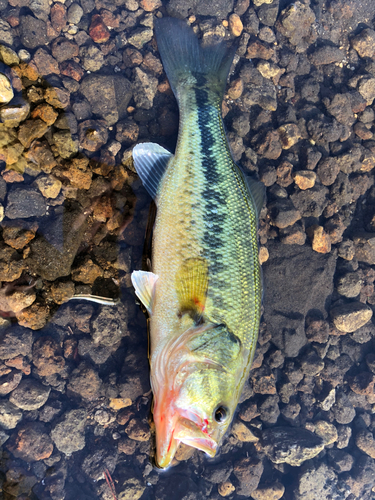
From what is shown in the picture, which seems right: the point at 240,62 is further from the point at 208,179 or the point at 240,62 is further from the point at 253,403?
the point at 253,403

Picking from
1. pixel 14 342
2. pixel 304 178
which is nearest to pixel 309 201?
pixel 304 178


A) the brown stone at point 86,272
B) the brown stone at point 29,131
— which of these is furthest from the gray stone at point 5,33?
the brown stone at point 86,272

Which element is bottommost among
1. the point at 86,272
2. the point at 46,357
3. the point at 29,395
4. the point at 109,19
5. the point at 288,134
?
the point at 29,395

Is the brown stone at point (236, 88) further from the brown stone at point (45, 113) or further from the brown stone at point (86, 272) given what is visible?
the brown stone at point (86, 272)

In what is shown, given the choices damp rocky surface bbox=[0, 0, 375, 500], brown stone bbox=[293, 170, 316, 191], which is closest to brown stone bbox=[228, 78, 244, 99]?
damp rocky surface bbox=[0, 0, 375, 500]

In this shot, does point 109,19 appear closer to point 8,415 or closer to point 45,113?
point 45,113

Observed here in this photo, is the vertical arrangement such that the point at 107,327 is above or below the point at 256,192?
below

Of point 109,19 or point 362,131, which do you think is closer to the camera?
point 109,19
